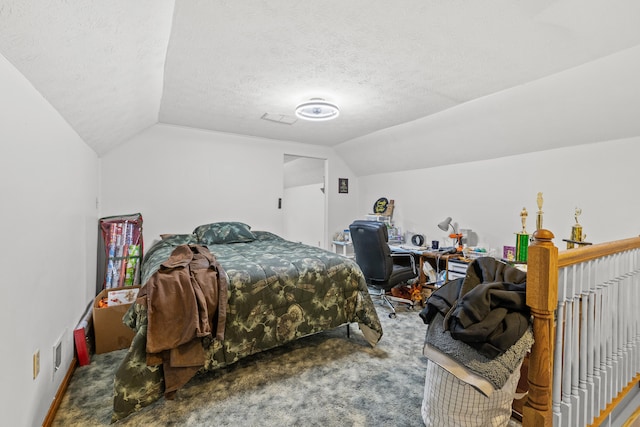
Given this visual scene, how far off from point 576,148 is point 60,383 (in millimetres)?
4608

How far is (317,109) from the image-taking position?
9.82 feet

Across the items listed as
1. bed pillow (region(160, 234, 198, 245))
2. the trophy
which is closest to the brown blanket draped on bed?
bed pillow (region(160, 234, 198, 245))

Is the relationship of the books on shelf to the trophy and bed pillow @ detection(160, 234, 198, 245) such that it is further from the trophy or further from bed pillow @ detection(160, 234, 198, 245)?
the trophy

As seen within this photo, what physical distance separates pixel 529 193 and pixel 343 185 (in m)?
2.88

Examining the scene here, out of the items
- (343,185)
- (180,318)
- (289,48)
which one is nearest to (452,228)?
(343,185)

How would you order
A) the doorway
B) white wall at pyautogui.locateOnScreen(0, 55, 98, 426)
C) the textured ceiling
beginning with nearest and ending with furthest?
white wall at pyautogui.locateOnScreen(0, 55, 98, 426) → the textured ceiling → the doorway

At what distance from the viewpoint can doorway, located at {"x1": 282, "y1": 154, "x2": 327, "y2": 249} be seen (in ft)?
20.4

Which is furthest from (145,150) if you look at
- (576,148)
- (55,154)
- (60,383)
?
(576,148)

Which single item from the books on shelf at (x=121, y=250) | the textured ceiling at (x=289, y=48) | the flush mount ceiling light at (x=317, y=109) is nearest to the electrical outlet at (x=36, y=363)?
the textured ceiling at (x=289, y=48)

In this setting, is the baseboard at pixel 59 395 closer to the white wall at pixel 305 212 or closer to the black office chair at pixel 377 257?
the black office chair at pixel 377 257

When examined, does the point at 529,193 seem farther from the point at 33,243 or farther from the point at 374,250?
the point at 33,243

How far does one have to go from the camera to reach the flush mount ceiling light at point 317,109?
2.87 m

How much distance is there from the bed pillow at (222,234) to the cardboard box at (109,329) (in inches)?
47.0

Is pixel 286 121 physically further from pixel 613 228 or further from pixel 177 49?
pixel 613 228
